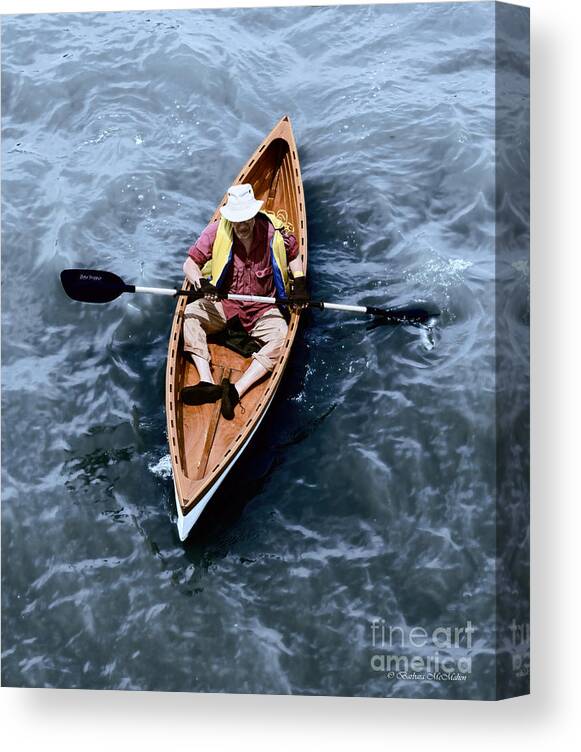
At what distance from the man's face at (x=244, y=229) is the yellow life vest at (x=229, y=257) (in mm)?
27

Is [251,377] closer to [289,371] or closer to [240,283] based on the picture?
[289,371]

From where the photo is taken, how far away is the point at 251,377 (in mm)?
7383

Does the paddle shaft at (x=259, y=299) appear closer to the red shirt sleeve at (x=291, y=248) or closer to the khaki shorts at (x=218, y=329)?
the khaki shorts at (x=218, y=329)

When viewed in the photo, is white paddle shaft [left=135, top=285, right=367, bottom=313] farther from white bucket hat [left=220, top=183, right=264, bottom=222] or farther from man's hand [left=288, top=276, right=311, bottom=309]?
white bucket hat [left=220, top=183, right=264, bottom=222]

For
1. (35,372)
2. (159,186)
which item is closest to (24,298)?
(35,372)

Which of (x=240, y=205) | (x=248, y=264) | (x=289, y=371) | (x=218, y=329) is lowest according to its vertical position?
(x=289, y=371)

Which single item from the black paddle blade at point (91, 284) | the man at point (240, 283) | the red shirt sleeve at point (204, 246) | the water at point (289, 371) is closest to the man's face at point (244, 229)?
the man at point (240, 283)

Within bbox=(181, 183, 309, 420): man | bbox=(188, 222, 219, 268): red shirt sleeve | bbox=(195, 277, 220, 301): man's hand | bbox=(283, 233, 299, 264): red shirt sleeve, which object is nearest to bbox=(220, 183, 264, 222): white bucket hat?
bbox=(181, 183, 309, 420): man

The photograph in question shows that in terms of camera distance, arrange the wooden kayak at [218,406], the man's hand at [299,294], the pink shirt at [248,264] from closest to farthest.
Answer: the wooden kayak at [218,406] < the man's hand at [299,294] < the pink shirt at [248,264]

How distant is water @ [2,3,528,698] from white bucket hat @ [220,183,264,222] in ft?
0.68

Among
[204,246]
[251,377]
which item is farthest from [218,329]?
[204,246]

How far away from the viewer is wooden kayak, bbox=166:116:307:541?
7246 mm

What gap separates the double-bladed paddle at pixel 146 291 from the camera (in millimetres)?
7332

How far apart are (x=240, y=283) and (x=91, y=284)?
750mm
